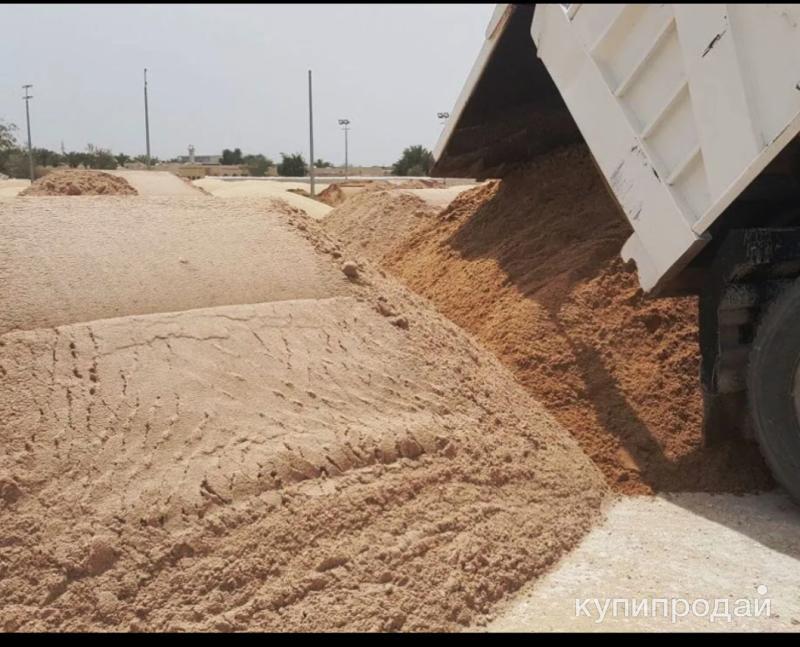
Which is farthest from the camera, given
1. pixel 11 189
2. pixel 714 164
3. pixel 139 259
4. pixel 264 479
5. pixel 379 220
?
pixel 11 189

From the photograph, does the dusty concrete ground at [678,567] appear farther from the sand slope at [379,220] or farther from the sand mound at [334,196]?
the sand mound at [334,196]

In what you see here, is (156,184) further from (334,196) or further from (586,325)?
(586,325)

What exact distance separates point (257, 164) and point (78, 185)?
134ft

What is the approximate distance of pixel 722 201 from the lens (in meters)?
4.23

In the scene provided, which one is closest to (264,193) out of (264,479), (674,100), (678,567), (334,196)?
(334,196)

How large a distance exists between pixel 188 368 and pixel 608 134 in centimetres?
264

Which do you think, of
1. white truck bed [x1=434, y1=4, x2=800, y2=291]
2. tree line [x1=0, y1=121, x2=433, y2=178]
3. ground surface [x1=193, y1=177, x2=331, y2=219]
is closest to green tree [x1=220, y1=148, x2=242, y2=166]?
tree line [x1=0, y1=121, x2=433, y2=178]

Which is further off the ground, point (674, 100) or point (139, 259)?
point (674, 100)

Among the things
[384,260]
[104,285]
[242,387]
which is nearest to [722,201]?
[242,387]

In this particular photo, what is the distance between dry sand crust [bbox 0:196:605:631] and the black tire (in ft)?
3.02

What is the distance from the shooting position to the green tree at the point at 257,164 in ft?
161

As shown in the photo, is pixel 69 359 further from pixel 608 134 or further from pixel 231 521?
pixel 608 134

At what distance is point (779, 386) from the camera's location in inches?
172

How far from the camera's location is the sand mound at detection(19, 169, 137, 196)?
37.0ft
